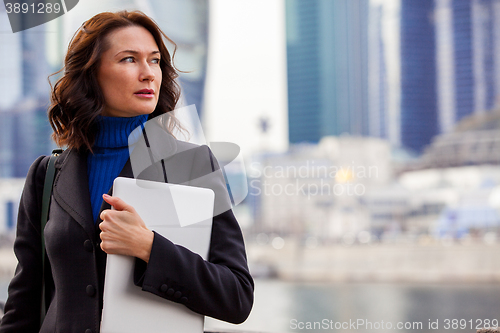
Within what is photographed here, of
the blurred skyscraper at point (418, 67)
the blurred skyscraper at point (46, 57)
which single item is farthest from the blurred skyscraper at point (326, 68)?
the blurred skyscraper at point (46, 57)

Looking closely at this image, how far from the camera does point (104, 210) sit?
70 centimetres

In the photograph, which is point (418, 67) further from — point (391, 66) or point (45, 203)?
point (45, 203)

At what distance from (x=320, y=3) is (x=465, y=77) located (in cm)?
1103

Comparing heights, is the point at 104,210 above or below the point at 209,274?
above

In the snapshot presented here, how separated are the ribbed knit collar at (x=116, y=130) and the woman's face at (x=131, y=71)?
0.02 m

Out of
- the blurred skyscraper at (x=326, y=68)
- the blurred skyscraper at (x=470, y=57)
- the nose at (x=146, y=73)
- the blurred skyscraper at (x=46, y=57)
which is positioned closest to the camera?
the nose at (x=146, y=73)

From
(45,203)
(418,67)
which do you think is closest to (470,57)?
(418,67)

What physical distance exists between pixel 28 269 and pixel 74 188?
0.18 m

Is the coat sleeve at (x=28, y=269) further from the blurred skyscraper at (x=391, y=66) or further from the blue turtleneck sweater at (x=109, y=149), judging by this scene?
the blurred skyscraper at (x=391, y=66)

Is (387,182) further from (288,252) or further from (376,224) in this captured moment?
(288,252)

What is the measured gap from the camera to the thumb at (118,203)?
0.66 meters

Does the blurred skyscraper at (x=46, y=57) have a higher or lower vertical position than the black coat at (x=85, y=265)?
higher

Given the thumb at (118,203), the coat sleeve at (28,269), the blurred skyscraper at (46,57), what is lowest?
the coat sleeve at (28,269)

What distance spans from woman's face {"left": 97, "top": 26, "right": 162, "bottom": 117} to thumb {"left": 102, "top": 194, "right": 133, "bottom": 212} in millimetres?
202
